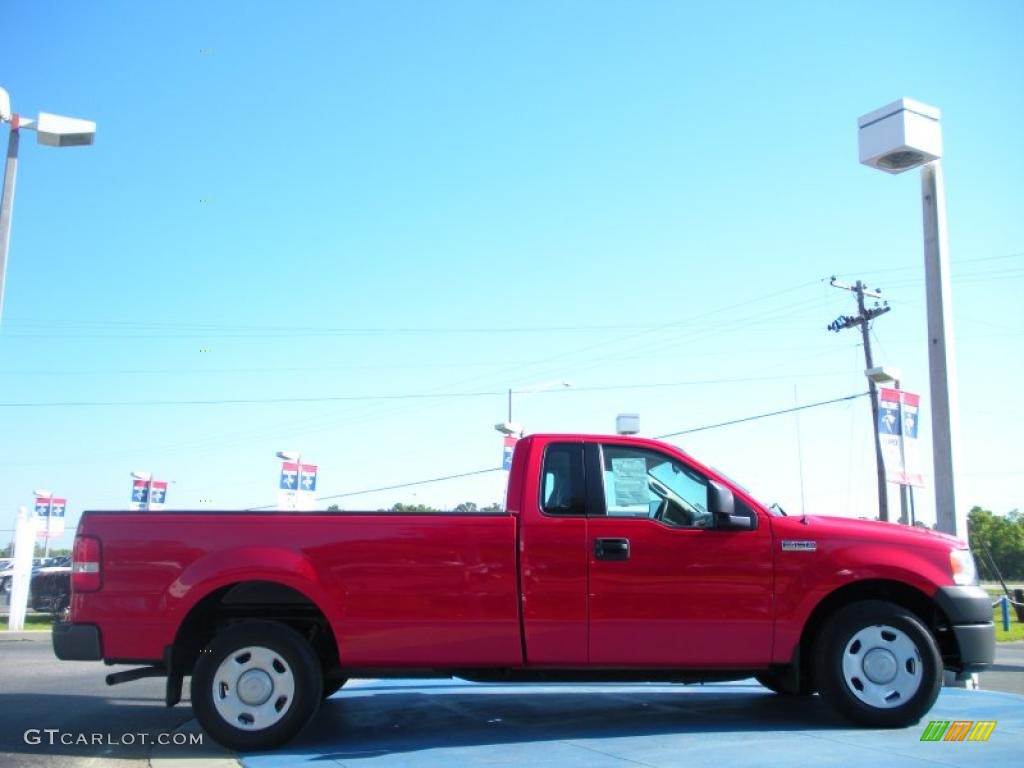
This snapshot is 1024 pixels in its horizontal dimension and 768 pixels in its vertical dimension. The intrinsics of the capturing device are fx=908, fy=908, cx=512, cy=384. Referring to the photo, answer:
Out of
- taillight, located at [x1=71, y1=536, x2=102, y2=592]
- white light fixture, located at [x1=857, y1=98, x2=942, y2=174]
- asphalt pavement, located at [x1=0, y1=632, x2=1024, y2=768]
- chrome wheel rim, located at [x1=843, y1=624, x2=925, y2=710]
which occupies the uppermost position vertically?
white light fixture, located at [x1=857, y1=98, x2=942, y2=174]

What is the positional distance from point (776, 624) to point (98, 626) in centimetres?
441

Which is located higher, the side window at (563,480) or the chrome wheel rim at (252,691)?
the side window at (563,480)

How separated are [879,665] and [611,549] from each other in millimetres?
1939

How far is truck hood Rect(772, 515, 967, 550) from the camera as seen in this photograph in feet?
20.0

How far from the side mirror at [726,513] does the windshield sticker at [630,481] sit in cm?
48

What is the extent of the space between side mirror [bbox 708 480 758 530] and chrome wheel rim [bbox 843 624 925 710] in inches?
40.2

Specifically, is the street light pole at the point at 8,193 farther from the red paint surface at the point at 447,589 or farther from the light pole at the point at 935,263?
the light pole at the point at 935,263

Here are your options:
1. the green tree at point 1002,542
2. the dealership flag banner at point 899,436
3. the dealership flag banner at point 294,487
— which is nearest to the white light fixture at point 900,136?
the dealership flag banner at point 899,436

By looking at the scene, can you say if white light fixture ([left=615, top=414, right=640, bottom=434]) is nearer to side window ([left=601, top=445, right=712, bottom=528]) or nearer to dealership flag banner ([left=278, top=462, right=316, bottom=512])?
side window ([left=601, top=445, right=712, bottom=528])

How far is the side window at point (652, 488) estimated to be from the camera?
243 inches

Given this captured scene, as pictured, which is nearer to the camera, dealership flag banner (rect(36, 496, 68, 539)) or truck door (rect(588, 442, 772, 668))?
truck door (rect(588, 442, 772, 668))

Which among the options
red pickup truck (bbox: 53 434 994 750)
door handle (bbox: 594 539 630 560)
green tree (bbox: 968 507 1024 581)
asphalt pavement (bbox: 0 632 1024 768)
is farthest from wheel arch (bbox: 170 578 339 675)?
green tree (bbox: 968 507 1024 581)

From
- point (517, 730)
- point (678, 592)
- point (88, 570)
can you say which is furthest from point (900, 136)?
point (88, 570)

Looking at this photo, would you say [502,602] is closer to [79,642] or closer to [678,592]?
[678,592]
